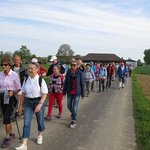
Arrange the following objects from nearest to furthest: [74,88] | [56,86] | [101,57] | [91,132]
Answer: [91,132] → [74,88] → [56,86] → [101,57]

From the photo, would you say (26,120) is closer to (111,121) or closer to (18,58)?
(18,58)

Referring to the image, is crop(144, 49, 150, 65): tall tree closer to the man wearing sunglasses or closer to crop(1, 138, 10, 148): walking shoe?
the man wearing sunglasses

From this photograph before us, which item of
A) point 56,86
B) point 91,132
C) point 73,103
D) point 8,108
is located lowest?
point 91,132

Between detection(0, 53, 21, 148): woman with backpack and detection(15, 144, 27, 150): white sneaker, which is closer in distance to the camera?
detection(15, 144, 27, 150): white sneaker

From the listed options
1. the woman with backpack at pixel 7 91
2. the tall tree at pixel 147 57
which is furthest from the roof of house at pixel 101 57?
the woman with backpack at pixel 7 91

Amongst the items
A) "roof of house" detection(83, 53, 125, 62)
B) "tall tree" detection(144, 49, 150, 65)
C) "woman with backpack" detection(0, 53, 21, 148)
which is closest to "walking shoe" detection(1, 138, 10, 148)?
"woman with backpack" detection(0, 53, 21, 148)

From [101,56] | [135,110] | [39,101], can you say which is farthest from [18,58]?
[101,56]

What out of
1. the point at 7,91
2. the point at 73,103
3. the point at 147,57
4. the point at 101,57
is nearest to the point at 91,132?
the point at 73,103

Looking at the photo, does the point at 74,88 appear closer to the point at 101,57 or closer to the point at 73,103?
the point at 73,103

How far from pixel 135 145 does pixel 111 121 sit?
281 centimetres

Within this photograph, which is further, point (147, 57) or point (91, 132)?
point (147, 57)

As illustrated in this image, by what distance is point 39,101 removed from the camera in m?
7.36

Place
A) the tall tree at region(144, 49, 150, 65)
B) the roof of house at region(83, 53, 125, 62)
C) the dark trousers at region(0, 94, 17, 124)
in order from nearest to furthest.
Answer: the dark trousers at region(0, 94, 17, 124)
the roof of house at region(83, 53, 125, 62)
the tall tree at region(144, 49, 150, 65)

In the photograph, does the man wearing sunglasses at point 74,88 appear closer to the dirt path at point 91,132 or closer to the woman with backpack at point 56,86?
the dirt path at point 91,132
